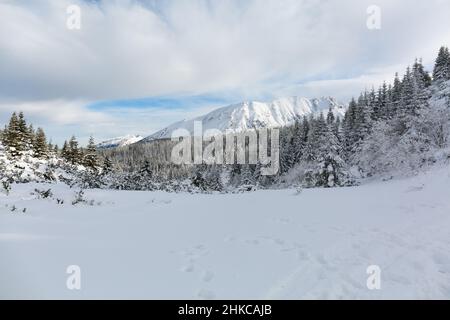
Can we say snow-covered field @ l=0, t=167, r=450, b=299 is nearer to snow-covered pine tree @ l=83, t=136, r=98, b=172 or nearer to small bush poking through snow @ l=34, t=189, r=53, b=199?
small bush poking through snow @ l=34, t=189, r=53, b=199

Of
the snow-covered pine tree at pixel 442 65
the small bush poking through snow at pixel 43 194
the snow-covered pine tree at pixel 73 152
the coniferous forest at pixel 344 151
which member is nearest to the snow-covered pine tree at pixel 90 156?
the coniferous forest at pixel 344 151

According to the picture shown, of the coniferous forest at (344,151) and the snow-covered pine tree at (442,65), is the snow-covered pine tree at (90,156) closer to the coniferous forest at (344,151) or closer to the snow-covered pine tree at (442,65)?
the coniferous forest at (344,151)

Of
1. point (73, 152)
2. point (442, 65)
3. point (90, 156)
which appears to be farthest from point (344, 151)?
point (73, 152)

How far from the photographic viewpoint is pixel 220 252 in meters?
5.63

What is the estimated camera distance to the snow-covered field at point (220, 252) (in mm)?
4062

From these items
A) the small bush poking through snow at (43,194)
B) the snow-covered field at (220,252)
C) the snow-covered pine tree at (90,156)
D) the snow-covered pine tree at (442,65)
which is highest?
the snow-covered pine tree at (442,65)

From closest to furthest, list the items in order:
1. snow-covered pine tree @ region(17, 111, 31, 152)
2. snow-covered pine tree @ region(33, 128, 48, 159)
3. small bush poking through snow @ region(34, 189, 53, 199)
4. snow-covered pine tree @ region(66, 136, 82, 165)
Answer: small bush poking through snow @ region(34, 189, 53, 199), snow-covered pine tree @ region(17, 111, 31, 152), snow-covered pine tree @ region(33, 128, 48, 159), snow-covered pine tree @ region(66, 136, 82, 165)

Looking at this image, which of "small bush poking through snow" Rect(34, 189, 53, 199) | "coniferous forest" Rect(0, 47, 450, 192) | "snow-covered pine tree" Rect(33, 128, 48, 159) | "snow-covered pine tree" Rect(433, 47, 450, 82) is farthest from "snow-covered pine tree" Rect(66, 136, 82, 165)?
"snow-covered pine tree" Rect(433, 47, 450, 82)

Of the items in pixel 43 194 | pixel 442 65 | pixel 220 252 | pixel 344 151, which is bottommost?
pixel 220 252

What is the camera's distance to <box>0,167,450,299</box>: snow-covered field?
406 cm

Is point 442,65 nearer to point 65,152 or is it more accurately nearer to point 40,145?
point 65,152

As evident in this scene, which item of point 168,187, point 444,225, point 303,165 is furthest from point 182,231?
point 303,165

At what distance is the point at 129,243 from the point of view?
5.92 m

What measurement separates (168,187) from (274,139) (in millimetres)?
48687
